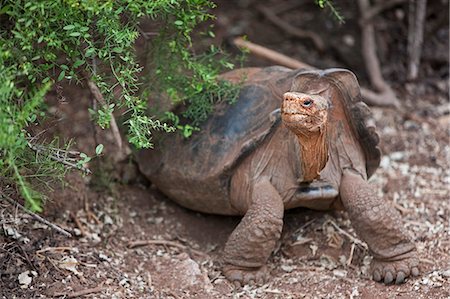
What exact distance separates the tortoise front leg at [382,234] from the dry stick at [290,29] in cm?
272

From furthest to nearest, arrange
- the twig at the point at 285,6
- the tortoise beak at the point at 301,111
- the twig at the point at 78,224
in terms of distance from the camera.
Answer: the twig at the point at 285,6 → the twig at the point at 78,224 → the tortoise beak at the point at 301,111

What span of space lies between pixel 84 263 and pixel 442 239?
1.67 m

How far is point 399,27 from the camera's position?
237 inches

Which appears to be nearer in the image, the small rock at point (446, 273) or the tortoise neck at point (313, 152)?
the tortoise neck at point (313, 152)

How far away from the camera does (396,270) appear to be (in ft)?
11.3

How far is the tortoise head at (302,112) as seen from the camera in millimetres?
3139

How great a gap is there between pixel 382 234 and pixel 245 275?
0.63 meters

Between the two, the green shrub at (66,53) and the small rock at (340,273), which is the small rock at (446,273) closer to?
the small rock at (340,273)

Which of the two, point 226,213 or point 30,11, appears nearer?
point 30,11

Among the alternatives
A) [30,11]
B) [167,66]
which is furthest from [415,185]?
[30,11]

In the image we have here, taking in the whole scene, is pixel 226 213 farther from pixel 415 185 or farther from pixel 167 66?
pixel 415 185

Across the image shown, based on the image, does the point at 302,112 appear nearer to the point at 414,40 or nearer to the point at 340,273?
the point at 340,273

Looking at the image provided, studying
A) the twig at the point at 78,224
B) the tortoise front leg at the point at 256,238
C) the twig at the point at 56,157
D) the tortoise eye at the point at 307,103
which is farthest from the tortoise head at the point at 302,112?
the twig at the point at 78,224

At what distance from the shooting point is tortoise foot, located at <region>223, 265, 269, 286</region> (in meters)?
3.56
